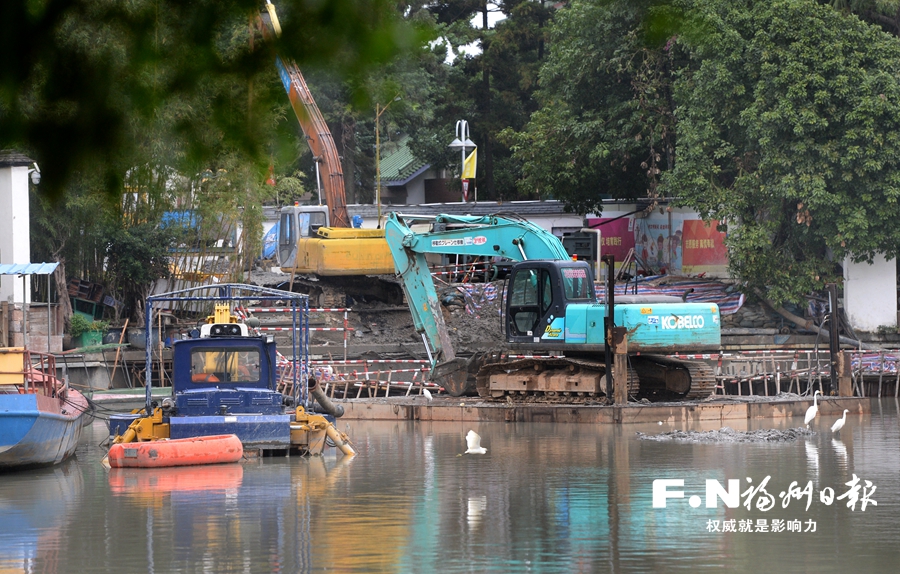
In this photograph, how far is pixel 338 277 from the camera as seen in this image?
37.8 metres

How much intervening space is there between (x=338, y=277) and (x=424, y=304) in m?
9.99

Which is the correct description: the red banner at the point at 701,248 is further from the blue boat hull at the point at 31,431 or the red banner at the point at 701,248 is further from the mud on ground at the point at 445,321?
the blue boat hull at the point at 31,431

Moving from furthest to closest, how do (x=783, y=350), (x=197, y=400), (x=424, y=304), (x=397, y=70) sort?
(x=783, y=350) → (x=424, y=304) → (x=197, y=400) → (x=397, y=70)

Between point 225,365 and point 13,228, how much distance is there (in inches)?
544

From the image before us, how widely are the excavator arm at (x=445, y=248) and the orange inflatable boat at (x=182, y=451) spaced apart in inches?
365

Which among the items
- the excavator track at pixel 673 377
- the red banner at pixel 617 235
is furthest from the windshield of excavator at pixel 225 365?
the red banner at pixel 617 235

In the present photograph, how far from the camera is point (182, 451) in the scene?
19016 millimetres

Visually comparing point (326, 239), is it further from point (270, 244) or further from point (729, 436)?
point (729, 436)

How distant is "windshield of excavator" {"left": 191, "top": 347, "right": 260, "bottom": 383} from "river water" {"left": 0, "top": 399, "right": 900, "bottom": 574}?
137cm

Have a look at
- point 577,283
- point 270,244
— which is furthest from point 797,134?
point 270,244

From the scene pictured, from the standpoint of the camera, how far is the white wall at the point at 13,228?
104ft

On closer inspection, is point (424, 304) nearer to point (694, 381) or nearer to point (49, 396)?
point (694, 381)

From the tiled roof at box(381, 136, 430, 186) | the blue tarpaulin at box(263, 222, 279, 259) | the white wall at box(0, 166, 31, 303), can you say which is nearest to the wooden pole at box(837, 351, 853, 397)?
the white wall at box(0, 166, 31, 303)

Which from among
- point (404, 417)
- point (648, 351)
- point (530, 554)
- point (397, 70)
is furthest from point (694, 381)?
point (397, 70)
